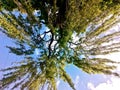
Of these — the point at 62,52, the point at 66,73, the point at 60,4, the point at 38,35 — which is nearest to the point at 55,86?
the point at 66,73

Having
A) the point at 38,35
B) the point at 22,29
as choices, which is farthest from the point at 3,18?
the point at 38,35

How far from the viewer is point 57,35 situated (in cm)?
762

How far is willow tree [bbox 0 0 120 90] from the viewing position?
681 cm

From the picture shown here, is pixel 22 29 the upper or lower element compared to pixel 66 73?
upper

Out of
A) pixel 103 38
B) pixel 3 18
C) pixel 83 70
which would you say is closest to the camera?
pixel 3 18

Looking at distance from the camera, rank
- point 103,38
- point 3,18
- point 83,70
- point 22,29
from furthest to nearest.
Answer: point 83,70
point 103,38
point 22,29
point 3,18

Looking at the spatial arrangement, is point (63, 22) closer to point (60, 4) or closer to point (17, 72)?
point (60, 4)

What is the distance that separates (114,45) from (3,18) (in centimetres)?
281

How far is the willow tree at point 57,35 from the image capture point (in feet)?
22.3

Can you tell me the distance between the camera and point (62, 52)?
7906 millimetres

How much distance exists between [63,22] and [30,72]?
63.3 inches

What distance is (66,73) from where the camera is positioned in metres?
8.42

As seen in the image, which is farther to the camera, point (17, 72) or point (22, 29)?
point (17, 72)

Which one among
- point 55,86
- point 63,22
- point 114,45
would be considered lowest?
point 55,86
